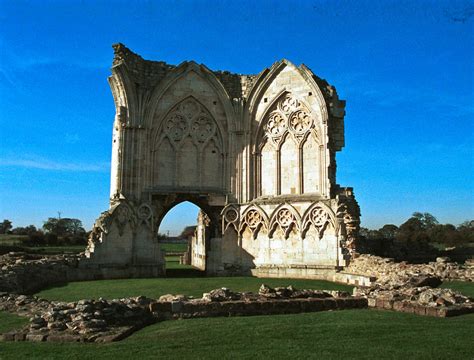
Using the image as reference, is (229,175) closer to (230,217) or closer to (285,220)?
(230,217)

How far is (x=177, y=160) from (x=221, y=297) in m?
14.0

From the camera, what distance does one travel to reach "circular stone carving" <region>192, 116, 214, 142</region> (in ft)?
77.0

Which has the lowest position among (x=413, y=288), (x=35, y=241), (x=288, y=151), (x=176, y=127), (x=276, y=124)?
(x=413, y=288)

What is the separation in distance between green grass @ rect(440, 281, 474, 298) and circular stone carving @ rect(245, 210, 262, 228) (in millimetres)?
9072

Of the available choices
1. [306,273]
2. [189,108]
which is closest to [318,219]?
[306,273]

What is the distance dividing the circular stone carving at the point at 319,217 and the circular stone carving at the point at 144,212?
23.3 feet

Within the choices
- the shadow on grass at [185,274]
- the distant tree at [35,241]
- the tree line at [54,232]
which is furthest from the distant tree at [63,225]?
the shadow on grass at [185,274]

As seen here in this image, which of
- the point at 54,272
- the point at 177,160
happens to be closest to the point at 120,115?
the point at 177,160

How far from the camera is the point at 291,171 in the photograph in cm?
2250

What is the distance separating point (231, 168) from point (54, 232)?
60.2m

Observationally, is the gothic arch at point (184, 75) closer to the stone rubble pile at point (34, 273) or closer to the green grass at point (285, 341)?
the stone rubble pile at point (34, 273)

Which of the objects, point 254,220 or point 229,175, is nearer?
point 254,220

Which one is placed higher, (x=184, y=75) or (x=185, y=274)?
(x=184, y=75)

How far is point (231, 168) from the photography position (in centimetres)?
2327
